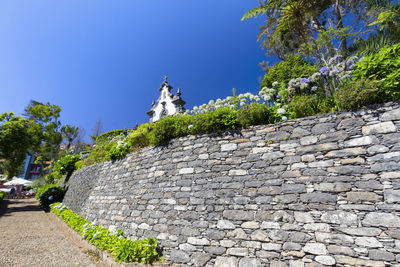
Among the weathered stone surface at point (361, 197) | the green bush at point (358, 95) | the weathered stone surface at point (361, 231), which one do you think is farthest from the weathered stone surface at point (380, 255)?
the green bush at point (358, 95)

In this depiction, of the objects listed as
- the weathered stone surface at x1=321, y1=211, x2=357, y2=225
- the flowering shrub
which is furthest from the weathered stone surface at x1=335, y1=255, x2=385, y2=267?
the flowering shrub

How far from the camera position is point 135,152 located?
7125 millimetres

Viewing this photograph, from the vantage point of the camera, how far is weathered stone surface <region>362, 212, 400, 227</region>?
2740 millimetres

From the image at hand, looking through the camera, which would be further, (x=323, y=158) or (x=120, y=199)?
(x=120, y=199)

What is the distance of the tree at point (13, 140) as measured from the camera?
1255 cm

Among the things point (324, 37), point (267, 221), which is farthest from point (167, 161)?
point (324, 37)

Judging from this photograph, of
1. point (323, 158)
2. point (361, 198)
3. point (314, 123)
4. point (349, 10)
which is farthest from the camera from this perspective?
point (349, 10)

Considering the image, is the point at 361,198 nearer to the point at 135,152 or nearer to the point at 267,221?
the point at 267,221

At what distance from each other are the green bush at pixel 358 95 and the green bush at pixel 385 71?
9 centimetres

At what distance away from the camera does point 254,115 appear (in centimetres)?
464

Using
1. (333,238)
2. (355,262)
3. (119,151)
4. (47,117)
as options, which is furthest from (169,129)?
(47,117)

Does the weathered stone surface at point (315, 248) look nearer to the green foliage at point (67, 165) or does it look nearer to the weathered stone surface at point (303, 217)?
the weathered stone surface at point (303, 217)

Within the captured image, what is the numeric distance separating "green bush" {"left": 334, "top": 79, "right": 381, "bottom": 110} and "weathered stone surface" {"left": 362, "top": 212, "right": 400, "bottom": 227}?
6.30 feet

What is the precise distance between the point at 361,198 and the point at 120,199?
21.4ft
